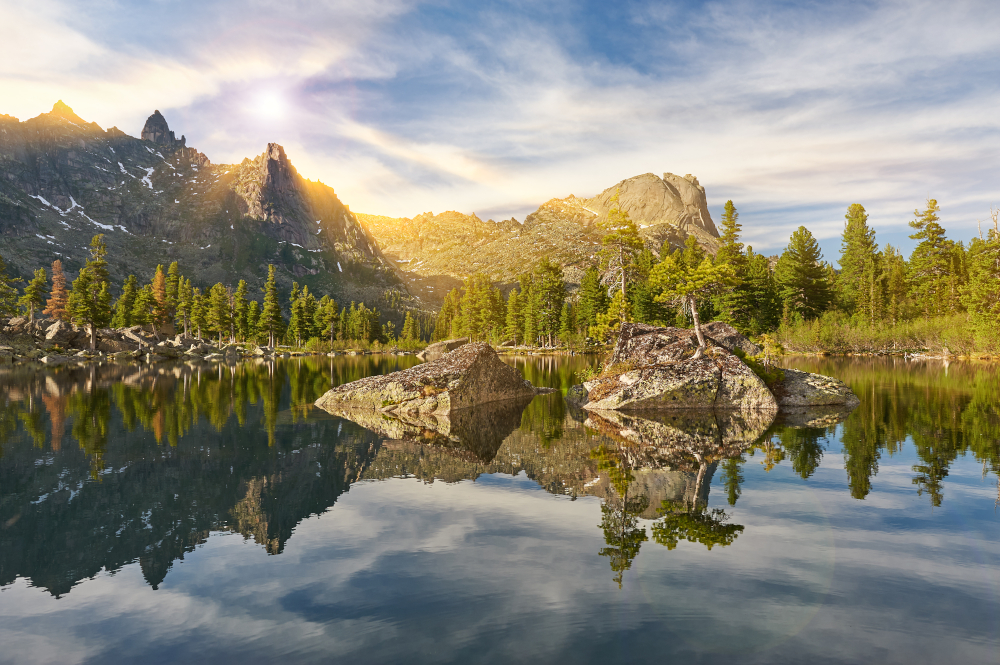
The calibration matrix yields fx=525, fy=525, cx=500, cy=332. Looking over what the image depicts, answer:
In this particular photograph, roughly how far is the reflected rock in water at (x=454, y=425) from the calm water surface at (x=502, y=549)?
432 millimetres

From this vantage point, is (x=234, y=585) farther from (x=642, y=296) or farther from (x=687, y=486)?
(x=642, y=296)

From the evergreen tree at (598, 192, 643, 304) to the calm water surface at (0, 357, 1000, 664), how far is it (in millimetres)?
26904

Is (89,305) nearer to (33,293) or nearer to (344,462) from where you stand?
(33,293)

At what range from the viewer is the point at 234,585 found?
7098 millimetres

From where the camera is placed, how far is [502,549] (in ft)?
27.1

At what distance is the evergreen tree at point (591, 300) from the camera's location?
9050 cm

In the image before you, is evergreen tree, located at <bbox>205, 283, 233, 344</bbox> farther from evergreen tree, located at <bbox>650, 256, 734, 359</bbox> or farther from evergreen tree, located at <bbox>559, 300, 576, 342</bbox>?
evergreen tree, located at <bbox>650, 256, 734, 359</bbox>

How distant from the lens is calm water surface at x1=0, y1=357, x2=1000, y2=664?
18.7 feet

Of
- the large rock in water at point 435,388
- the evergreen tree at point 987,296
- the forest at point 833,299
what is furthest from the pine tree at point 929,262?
the large rock in water at point 435,388

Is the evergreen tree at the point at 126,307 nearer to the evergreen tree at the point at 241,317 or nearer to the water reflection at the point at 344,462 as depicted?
the evergreen tree at the point at 241,317

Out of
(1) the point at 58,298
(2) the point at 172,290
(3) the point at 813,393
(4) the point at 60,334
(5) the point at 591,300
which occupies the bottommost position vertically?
(3) the point at 813,393

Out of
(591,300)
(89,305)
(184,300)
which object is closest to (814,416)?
(591,300)

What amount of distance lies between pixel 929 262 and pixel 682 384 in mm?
98001

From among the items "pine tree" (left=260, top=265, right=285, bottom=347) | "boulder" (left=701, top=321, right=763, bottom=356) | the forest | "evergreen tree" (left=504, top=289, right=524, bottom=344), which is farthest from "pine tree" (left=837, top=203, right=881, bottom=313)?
"pine tree" (left=260, top=265, right=285, bottom=347)
